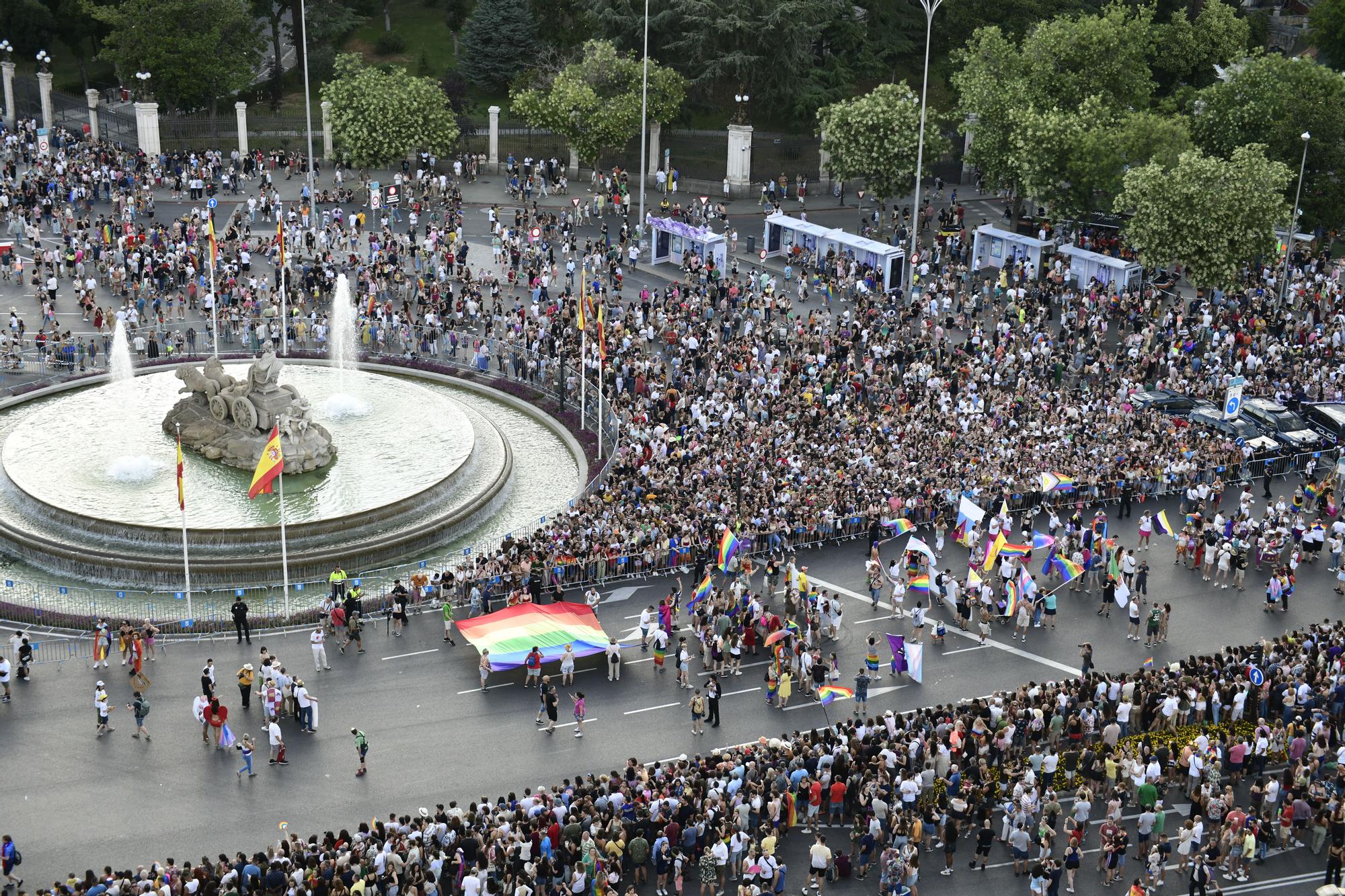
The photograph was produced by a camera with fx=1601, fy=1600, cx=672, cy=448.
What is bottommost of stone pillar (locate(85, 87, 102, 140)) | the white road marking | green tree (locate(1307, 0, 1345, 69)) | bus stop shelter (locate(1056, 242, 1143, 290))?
the white road marking

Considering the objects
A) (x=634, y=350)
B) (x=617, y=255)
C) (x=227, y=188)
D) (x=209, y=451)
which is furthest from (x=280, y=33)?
(x=209, y=451)

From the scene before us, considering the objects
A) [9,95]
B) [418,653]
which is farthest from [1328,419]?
[9,95]

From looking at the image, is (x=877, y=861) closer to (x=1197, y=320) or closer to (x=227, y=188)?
(x=1197, y=320)

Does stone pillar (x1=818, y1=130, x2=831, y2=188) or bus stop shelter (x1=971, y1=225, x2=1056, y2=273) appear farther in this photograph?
stone pillar (x1=818, y1=130, x2=831, y2=188)

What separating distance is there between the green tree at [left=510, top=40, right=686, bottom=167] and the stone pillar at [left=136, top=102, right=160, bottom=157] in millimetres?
17415

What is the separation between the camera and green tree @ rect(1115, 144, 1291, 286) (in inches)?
2336

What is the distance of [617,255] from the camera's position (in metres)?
67.5

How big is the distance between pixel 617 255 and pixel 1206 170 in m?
23.7

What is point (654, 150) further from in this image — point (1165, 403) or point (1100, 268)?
point (1165, 403)

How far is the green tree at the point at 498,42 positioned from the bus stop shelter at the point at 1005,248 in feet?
101

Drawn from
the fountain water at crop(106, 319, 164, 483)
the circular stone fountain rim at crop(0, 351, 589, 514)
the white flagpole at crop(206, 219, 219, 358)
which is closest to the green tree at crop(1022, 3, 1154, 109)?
the circular stone fountain rim at crop(0, 351, 589, 514)

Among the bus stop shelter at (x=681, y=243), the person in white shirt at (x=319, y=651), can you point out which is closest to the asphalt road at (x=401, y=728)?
the person in white shirt at (x=319, y=651)

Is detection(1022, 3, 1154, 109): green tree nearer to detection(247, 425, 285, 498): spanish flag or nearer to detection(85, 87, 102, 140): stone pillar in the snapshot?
detection(247, 425, 285, 498): spanish flag

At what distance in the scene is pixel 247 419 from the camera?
145ft
